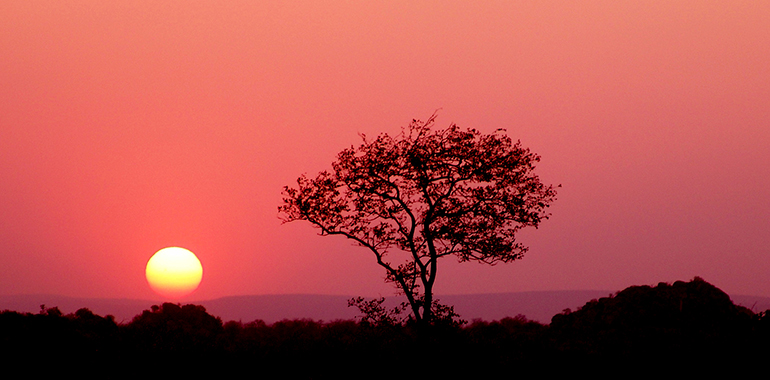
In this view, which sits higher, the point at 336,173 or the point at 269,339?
the point at 336,173

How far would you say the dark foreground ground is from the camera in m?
34.0

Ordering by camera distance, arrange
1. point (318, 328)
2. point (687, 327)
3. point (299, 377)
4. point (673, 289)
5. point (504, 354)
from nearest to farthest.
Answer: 1. point (299, 377)
2. point (504, 354)
3. point (687, 327)
4. point (673, 289)
5. point (318, 328)

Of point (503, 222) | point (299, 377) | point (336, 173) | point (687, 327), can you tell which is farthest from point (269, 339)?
point (687, 327)

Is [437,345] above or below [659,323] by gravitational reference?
below

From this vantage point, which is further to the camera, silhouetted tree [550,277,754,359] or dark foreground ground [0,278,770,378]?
silhouetted tree [550,277,754,359]

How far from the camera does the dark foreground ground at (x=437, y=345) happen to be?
1339 inches

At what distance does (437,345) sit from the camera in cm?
3622

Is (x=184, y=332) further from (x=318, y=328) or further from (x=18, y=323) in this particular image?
(x=18, y=323)

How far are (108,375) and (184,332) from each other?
47.3ft

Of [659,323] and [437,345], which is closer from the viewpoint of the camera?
[437,345]

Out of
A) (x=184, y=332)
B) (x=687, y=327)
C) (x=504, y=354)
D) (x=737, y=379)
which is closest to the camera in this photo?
(x=737, y=379)

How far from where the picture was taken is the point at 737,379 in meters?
31.1

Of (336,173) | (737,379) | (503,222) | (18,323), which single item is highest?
(336,173)

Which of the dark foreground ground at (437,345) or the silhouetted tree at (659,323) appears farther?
the silhouetted tree at (659,323)
